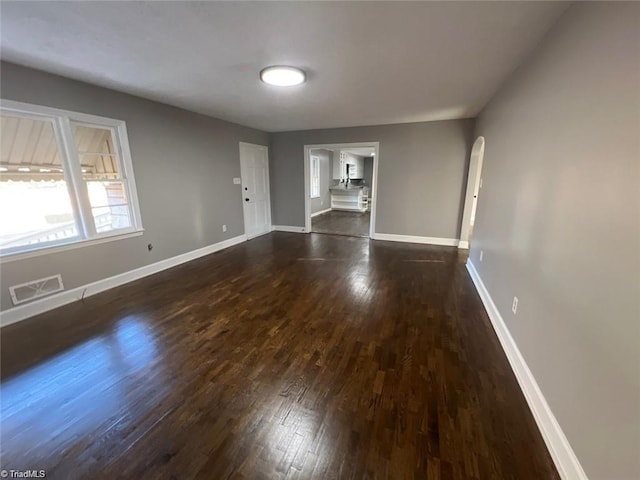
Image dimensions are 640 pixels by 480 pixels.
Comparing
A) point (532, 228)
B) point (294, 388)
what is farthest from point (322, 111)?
point (294, 388)

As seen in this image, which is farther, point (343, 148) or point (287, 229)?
point (287, 229)

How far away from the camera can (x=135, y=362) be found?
2.00m

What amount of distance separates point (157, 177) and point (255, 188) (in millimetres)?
2338

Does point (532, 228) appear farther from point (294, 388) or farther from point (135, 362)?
point (135, 362)

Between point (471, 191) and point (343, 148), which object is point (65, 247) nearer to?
point (343, 148)

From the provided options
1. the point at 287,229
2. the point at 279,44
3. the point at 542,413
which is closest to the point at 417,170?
the point at 287,229

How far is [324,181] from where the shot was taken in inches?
367

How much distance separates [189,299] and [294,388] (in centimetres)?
184

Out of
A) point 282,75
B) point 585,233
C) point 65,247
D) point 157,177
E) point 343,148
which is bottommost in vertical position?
point 65,247

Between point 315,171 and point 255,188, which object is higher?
point 315,171

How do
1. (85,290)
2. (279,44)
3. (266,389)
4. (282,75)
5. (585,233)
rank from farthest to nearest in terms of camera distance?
(85,290)
(282,75)
(279,44)
(266,389)
(585,233)

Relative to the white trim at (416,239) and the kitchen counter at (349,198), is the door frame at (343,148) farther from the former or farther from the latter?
the kitchen counter at (349,198)

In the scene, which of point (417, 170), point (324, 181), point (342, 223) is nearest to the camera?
point (417, 170)

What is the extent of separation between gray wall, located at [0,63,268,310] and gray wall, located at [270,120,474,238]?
2.00 m
